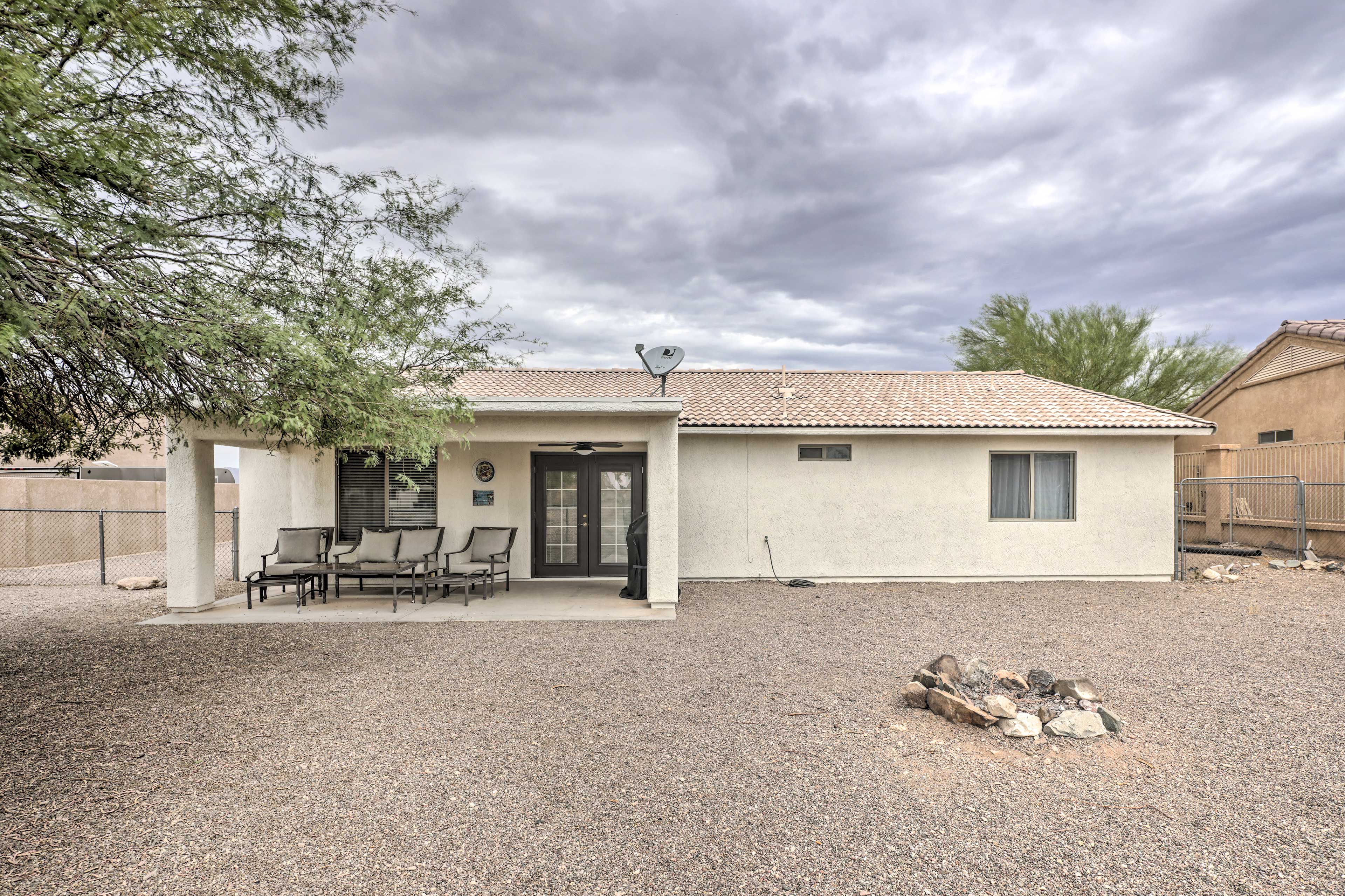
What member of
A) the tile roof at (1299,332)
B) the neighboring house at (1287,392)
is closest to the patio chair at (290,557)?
the neighboring house at (1287,392)

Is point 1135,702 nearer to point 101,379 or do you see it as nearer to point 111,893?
point 111,893

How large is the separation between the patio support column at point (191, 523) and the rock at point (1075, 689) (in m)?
9.53

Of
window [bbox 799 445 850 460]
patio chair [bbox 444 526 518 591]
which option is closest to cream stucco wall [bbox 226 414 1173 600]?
window [bbox 799 445 850 460]

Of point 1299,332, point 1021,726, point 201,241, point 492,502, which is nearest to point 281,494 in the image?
point 492,502

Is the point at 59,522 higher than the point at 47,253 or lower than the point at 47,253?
lower

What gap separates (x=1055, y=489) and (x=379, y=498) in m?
11.9

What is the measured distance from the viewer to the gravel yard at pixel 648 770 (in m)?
2.81

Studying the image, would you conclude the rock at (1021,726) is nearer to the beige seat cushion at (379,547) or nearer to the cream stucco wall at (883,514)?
the cream stucco wall at (883,514)

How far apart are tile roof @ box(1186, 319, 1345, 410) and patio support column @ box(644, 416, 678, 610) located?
1547cm

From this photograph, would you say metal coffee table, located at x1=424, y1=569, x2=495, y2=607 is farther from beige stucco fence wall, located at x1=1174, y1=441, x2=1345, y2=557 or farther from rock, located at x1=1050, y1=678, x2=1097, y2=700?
beige stucco fence wall, located at x1=1174, y1=441, x2=1345, y2=557

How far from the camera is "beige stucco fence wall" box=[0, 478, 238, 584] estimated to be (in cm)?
1320

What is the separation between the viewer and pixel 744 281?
20.2 m

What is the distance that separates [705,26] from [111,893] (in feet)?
32.7

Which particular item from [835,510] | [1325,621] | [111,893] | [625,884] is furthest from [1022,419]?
[111,893]
